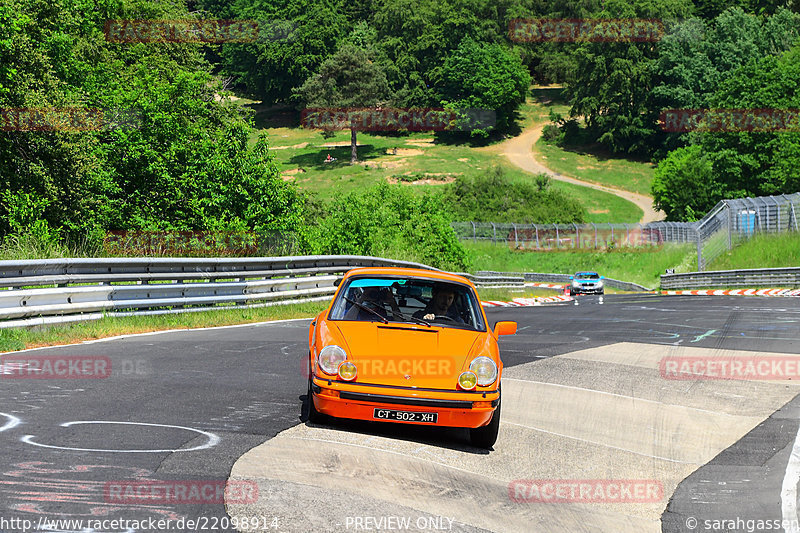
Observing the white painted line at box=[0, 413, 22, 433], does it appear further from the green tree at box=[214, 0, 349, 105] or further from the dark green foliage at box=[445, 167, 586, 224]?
the green tree at box=[214, 0, 349, 105]

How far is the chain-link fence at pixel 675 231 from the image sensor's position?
47.0m

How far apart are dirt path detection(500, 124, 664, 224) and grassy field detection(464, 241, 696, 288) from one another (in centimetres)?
2518

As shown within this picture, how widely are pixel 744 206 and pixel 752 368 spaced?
37980 mm

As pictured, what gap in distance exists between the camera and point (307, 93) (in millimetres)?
117812

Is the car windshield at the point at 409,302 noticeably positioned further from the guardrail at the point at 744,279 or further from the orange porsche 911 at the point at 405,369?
the guardrail at the point at 744,279

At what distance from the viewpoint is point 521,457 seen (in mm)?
7414

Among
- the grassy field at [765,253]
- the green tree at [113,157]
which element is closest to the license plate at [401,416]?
the green tree at [113,157]

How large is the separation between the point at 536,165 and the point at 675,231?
50.2m

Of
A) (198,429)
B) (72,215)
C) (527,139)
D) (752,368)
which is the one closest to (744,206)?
(72,215)

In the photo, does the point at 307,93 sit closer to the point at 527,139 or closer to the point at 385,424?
the point at 527,139

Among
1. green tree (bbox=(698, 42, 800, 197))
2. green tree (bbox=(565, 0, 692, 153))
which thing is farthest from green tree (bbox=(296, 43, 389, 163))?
green tree (bbox=(698, 42, 800, 197))

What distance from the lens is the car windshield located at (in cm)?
823

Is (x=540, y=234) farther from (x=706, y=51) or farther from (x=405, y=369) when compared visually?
(x=405, y=369)

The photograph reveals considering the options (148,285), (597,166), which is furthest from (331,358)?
(597,166)
